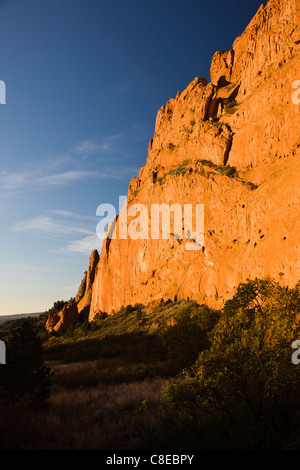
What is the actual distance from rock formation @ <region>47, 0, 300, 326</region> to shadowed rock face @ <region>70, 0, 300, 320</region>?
154mm

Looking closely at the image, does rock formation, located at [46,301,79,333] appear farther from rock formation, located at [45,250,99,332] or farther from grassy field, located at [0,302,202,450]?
grassy field, located at [0,302,202,450]

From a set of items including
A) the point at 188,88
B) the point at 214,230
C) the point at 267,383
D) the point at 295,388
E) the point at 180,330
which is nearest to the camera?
the point at 267,383

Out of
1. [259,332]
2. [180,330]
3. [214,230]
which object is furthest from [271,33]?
[259,332]

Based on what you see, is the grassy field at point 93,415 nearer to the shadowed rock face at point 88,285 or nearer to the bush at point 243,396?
the bush at point 243,396

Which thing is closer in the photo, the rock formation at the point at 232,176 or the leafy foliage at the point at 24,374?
the leafy foliage at the point at 24,374

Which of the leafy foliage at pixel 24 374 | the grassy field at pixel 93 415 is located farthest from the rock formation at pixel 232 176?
the leafy foliage at pixel 24 374

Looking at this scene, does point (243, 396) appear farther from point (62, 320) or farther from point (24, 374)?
point (62, 320)

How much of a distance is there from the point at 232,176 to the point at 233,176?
16 cm

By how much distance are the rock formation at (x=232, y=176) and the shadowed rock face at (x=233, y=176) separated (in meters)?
0.15

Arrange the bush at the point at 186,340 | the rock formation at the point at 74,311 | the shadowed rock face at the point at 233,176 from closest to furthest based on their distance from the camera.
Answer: the bush at the point at 186,340 → the shadowed rock face at the point at 233,176 → the rock formation at the point at 74,311

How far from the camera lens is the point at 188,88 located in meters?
59.8

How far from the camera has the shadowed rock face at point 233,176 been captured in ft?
93.9
